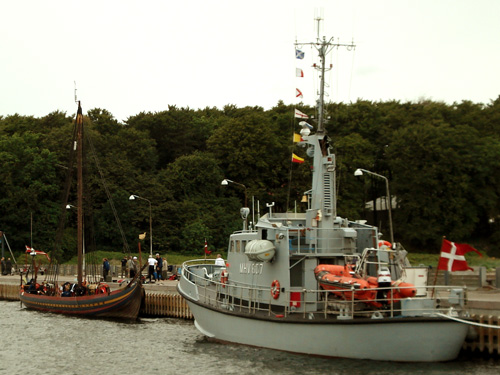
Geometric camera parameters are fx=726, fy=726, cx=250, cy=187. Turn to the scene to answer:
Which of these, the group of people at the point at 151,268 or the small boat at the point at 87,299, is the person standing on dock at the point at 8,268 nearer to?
the group of people at the point at 151,268

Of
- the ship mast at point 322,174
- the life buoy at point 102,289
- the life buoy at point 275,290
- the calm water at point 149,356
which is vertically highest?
the ship mast at point 322,174

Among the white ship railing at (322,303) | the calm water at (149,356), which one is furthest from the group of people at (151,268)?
the white ship railing at (322,303)

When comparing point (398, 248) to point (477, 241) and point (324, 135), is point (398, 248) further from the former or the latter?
point (477, 241)

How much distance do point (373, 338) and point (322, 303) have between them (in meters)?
2.83

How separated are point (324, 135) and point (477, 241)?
45578 mm

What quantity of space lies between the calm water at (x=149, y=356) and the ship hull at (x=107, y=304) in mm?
1334

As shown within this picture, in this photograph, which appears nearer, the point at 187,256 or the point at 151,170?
the point at 187,256

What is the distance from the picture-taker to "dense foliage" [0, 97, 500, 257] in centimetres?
6588

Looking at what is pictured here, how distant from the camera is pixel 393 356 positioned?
882 inches

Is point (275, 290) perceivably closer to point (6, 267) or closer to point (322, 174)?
point (322, 174)

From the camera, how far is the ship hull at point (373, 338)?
72.2 ft

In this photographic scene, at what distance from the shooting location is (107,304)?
39.0 m

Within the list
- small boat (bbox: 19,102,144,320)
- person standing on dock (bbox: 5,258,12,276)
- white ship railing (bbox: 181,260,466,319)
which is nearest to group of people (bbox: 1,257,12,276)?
person standing on dock (bbox: 5,258,12,276)

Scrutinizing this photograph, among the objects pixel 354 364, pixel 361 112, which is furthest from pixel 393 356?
pixel 361 112
